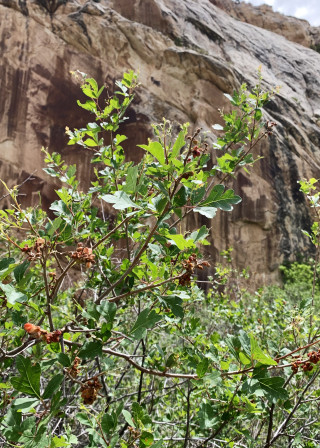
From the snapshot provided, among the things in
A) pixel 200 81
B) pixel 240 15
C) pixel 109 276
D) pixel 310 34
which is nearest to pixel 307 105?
pixel 200 81

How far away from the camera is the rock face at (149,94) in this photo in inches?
333

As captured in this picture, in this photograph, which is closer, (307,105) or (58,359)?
(58,359)

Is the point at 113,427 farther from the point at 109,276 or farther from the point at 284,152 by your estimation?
the point at 284,152

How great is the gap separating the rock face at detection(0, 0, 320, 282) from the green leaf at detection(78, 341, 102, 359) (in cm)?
781

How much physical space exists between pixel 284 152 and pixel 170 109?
14.7ft

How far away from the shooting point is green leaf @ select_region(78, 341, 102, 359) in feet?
2.25

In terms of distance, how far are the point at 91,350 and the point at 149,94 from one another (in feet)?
33.5

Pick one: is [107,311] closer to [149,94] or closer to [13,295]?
[13,295]

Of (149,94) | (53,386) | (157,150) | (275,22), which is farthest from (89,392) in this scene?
(275,22)

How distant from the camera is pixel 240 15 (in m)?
20.5

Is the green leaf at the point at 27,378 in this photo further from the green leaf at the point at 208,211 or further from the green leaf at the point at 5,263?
the green leaf at the point at 208,211

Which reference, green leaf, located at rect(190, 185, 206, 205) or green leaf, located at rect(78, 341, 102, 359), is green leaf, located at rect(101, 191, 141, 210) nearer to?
green leaf, located at rect(190, 185, 206, 205)

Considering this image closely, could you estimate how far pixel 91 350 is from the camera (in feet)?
2.29

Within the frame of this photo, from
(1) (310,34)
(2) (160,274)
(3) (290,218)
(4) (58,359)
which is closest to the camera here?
(4) (58,359)
